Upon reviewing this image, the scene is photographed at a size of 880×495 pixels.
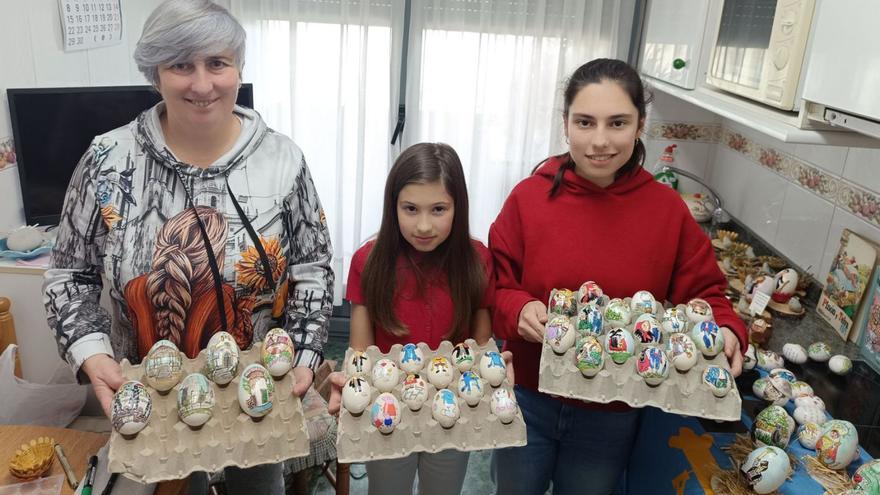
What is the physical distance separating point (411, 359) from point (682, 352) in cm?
53

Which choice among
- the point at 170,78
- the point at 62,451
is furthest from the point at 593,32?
the point at 62,451

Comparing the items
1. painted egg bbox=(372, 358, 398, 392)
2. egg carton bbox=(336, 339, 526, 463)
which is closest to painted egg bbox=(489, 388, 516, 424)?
egg carton bbox=(336, 339, 526, 463)

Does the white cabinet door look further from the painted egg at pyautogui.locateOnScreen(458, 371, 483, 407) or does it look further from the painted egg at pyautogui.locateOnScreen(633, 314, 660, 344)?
the painted egg at pyautogui.locateOnScreen(458, 371, 483, 407)

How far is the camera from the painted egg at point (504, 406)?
3.97 feet

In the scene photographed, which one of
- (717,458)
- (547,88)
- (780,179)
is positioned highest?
(547,88)

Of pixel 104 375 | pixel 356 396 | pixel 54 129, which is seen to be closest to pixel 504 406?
pixel 356 396

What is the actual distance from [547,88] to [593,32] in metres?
0.30

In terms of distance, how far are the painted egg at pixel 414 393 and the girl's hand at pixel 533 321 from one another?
23 cm

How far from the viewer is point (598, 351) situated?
1.25 meters

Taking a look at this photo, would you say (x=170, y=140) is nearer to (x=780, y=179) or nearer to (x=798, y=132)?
(x=798, y=132)

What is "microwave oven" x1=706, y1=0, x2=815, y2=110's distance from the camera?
1398 millimetres

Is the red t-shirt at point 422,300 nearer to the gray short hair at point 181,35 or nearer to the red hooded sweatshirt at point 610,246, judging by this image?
the red hooded sweatshirt at point 610,246

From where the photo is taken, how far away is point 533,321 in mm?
1283

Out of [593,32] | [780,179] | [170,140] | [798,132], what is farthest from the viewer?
[593,32]
